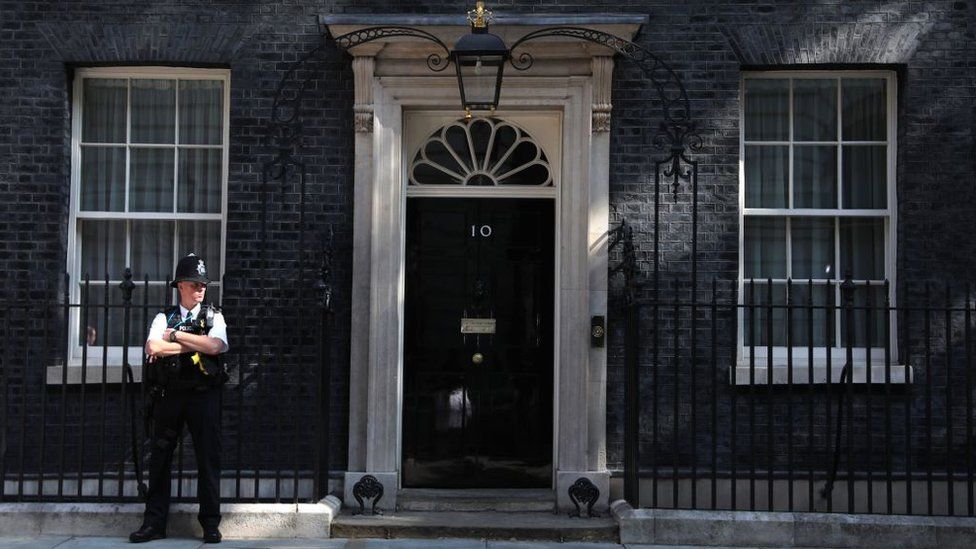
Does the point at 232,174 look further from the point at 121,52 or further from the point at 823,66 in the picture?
the point at 823,66

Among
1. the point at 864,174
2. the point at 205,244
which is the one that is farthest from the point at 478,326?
the point at 864,174

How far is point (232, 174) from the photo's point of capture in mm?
9312

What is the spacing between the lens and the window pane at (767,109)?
31.5ft

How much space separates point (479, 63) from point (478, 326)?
216cm

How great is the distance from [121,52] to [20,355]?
2511 mm

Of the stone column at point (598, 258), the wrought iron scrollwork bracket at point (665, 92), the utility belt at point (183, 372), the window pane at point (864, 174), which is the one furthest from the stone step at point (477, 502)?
the window pane at point (864, 174)

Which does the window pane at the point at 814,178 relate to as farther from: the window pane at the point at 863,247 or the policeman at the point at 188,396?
the policeman at the point at 188,396

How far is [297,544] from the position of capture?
7934 mm

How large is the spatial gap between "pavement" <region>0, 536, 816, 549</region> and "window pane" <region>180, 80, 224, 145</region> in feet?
10.9

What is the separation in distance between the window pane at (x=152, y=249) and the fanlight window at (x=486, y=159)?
6.72 ft

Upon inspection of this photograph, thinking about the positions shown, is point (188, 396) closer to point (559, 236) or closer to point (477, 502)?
point (477, 502)

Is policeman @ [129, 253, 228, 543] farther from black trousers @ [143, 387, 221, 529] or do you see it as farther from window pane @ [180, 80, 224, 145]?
window pane @ [180, 80, 224, 145]

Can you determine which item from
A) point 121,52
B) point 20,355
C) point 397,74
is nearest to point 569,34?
point 397,74

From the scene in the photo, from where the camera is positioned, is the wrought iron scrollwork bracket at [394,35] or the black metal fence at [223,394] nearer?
the wrought iron scrollwork bracket at [394,35]
